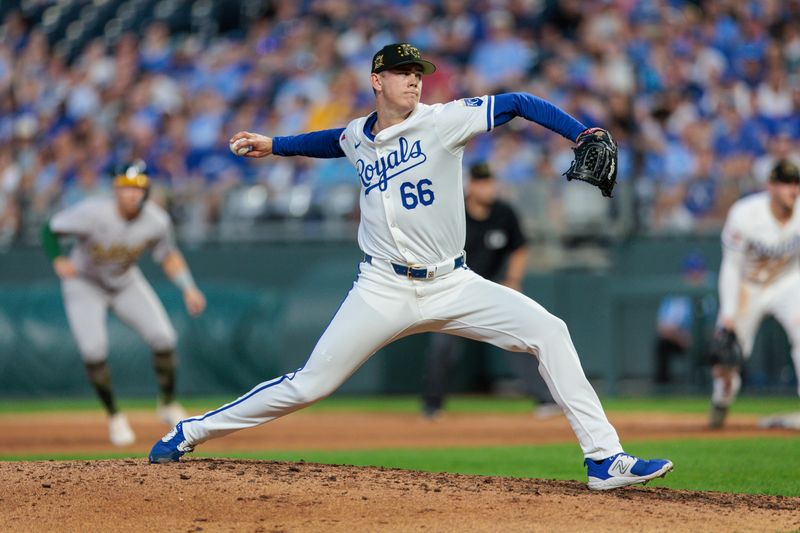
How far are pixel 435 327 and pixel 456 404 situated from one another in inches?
334

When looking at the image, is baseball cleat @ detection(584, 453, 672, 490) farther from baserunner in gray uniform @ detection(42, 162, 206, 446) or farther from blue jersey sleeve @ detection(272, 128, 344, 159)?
baserunner in gray uniform @ detection(42, 162, 206, 446)

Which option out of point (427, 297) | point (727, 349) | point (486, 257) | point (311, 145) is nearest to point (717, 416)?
point (727, 349)

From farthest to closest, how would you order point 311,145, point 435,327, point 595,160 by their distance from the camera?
point 311,145 < point 435,327 < point 595,160

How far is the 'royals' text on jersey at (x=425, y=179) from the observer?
6.27 metres

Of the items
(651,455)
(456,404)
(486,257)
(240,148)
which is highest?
(240,148)

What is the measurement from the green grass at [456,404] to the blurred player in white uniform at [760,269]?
251 cm

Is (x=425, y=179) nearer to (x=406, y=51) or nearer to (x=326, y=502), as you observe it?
(x=406, y=51)

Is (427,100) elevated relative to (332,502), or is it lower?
elevated

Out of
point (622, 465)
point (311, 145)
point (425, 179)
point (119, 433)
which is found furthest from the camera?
point (119, 433)

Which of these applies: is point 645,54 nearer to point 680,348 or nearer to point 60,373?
point 680,348

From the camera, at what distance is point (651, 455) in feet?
28.5

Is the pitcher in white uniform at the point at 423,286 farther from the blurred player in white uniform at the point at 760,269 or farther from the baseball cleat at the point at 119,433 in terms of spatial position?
the blurred player in white uniform at the point at 760,269

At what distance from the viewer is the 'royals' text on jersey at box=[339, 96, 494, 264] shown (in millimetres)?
6273

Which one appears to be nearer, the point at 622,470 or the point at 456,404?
the point at 622,470
